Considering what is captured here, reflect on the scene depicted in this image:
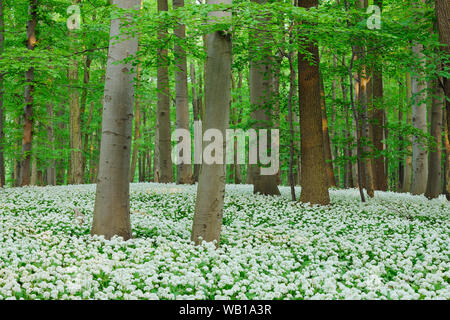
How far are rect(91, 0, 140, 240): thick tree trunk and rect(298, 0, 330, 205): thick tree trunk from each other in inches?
219

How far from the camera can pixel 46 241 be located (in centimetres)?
650

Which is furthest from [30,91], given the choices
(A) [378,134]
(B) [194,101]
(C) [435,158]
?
(C) [435,158]

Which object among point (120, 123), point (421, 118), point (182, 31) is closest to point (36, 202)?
point (120, 123)

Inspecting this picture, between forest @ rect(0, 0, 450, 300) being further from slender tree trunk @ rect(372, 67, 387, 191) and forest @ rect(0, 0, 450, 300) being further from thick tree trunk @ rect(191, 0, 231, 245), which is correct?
slender tree trunk @ rect(372, 67, 387, 191)

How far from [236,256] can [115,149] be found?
2.96 m

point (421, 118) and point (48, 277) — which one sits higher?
point (421, 118)

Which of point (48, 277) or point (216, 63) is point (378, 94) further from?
point (48, 277)

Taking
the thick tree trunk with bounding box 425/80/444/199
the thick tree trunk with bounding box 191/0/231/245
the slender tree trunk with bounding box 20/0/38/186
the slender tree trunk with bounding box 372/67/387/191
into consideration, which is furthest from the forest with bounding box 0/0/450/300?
the slender tree trunk with bounding box 372/67/387/191

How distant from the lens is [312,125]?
10.8 m

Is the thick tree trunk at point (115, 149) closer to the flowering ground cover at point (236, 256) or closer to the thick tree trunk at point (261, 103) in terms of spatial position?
the flowering ground cover at point (236, 256)

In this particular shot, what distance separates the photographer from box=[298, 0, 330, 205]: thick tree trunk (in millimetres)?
10742

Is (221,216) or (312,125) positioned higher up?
(312,125)

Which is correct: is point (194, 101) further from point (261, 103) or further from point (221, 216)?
point (221, 216)
